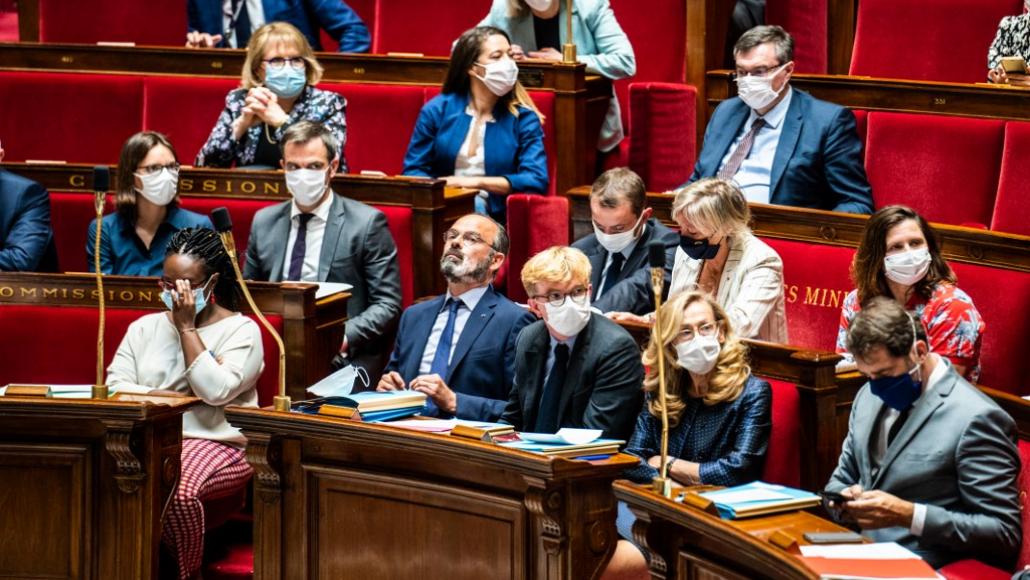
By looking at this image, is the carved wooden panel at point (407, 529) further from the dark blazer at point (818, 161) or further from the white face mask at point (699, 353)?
the dark blazer at point (818, 161)

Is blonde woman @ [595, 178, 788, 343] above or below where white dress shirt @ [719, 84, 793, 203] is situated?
below

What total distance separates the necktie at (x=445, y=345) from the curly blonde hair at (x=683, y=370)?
49cm

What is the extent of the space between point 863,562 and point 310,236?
1.61m

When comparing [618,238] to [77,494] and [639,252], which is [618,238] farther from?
[77,494]

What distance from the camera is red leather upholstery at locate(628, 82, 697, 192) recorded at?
11.3 ft

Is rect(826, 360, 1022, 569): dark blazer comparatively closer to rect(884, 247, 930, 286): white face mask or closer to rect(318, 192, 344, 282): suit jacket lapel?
rect(884, 247, 930, 286): white face mask

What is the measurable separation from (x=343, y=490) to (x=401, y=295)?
74cm

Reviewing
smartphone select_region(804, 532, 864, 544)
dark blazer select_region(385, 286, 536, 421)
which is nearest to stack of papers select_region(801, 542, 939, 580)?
smartphone select_region(804, 532, 864, 544)

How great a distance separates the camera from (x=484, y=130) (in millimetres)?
3412

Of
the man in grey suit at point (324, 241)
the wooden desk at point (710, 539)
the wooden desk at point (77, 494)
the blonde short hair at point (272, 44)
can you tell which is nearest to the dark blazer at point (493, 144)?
the blonde short hair at point (272, 44)

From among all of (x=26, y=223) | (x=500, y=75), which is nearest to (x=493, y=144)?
(x=500, y=75)

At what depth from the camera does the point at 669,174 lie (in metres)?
3.53

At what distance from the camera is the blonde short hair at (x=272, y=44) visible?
339 centimetres

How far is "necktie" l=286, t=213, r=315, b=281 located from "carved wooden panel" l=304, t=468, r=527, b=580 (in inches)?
28.8
